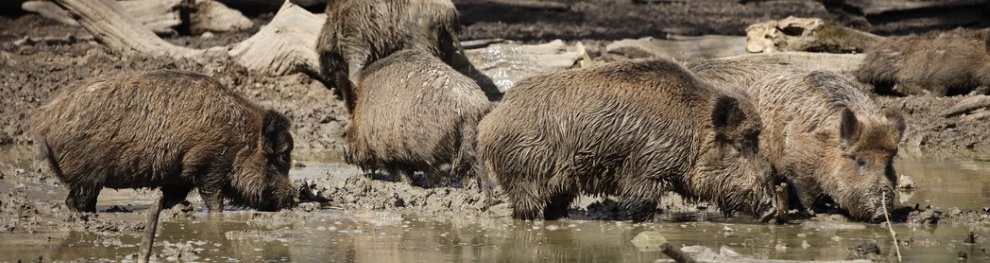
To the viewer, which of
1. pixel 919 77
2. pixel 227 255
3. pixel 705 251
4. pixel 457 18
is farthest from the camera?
pixel 919 77

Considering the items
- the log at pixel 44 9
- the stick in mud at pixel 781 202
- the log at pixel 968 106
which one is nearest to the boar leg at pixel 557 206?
the stick in mud at pixel 781 202

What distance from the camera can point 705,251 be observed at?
743 centimetres

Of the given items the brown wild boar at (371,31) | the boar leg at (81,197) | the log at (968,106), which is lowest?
the boar leg at (81,197)

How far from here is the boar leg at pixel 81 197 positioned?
30.4ft

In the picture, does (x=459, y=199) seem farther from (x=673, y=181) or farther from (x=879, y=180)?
(x=879, y=180)

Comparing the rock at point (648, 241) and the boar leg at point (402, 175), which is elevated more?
the boar leg at point (402, 175)

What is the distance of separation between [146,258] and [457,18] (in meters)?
8.15

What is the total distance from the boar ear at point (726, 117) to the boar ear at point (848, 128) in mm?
678

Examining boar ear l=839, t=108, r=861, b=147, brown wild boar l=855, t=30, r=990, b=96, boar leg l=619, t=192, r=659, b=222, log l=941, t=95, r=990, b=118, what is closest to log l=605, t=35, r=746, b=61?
brown wild boar l=855, t=30, r=990, b=96

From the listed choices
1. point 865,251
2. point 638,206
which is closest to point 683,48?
point 638,206

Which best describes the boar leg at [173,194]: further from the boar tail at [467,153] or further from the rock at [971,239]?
the rock at [971,239]

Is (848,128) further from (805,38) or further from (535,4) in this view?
(535,4)

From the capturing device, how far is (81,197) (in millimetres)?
9320

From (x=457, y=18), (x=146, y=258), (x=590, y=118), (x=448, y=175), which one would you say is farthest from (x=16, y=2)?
(x=146, y=258)
